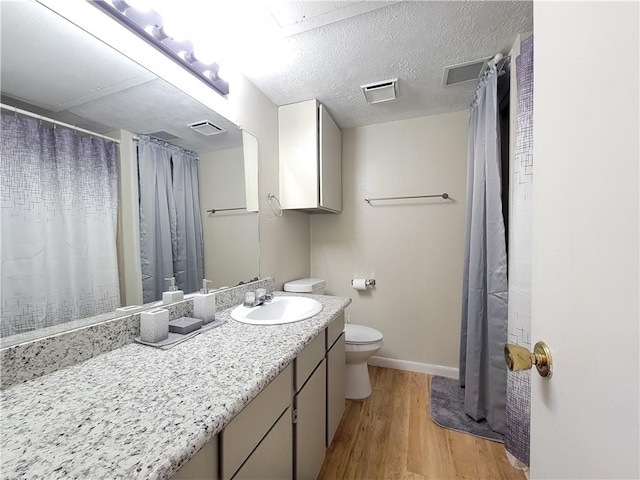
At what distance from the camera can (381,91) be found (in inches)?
67.9

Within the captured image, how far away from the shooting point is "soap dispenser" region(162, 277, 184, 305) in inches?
41.9

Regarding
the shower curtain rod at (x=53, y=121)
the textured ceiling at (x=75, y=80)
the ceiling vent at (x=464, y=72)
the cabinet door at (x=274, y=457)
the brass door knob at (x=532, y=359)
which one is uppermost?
the ceiling vent at (x=464, y=72)

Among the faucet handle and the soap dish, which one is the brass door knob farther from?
the faucet handle

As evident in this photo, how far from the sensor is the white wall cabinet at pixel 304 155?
1845mm

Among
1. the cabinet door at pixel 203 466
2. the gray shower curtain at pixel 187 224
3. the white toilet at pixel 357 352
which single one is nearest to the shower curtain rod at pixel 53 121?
the gray shower curtain at pixel 187 224

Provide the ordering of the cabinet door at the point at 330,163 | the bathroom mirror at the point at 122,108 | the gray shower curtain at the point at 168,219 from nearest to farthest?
the bathroom mirror at the point at 122,108 < the gray shower curtain at the point at 168,219 < the cabinet door at the point at 330,163

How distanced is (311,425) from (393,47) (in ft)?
6.24

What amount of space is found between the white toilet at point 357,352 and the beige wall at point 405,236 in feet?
1.51

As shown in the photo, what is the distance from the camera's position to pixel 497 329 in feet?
4.73

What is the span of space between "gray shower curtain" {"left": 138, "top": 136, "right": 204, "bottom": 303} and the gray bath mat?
5.72 ft

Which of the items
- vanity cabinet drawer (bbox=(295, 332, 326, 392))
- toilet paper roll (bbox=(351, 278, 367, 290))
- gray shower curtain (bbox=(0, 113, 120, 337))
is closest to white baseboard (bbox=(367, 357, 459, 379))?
toilet paper roll (bbox=(351, 278, 367, 290))

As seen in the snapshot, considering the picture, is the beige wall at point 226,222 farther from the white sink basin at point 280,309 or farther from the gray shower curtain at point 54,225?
the gray shower curtain at point 54,225

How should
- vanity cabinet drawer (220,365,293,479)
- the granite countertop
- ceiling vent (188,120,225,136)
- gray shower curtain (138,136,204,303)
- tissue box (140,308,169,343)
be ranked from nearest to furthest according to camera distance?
1. the granite countertop
2. vanity cabinet drawer (220,365,293,479)
3. tissue box (140,308,169,343)
4. gray shower curtain (138,136,204,303)
5. ceiling vent (188,120,225,136)

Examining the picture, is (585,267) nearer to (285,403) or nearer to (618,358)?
(618,358)
